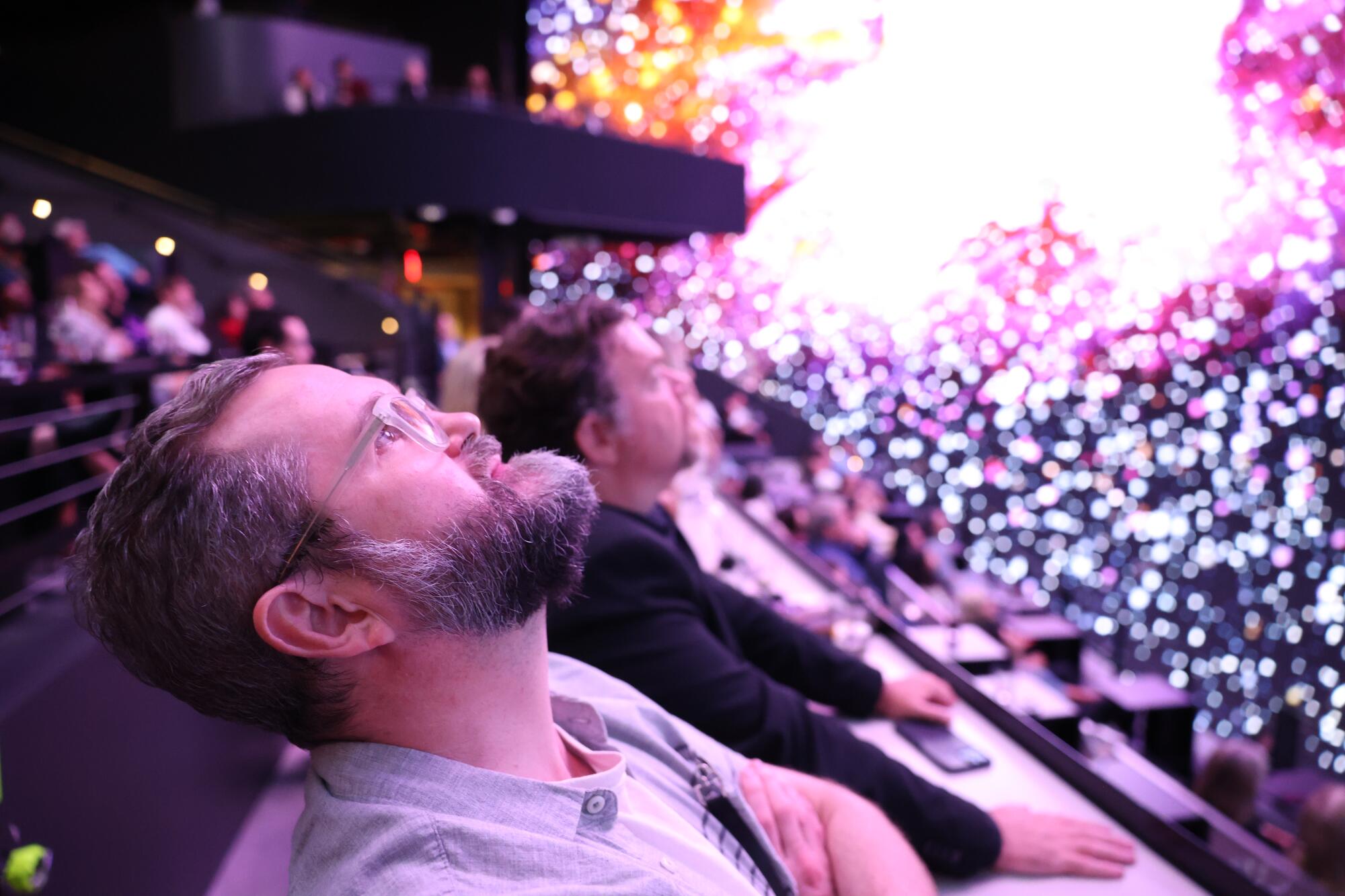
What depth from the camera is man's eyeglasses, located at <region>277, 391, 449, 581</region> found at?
2.42ft

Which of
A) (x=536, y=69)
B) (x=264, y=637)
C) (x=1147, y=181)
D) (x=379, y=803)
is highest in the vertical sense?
(x=536, y=69)

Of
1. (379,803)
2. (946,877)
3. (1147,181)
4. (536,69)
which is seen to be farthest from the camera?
(536,69)

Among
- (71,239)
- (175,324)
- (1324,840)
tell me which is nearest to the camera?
(1324,840)

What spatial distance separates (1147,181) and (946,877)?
7.17 meters

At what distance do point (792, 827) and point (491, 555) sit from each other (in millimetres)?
540

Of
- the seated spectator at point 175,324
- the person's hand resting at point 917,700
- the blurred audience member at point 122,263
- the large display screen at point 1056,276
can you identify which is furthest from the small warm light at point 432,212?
the person's hand resting at point 917,700

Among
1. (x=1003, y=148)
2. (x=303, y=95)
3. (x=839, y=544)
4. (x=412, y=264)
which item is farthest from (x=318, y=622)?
(x=412, y=264)

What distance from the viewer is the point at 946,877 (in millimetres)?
1142

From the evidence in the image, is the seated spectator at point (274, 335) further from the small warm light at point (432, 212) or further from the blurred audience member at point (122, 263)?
the small warm light at point (432, 212)

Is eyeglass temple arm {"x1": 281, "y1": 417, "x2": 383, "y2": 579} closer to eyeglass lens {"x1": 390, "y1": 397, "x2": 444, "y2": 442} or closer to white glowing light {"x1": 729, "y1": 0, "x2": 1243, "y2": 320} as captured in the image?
eyeglass lens {"x1": 390, "y1": 397, "x2": 444, "y2": 442}

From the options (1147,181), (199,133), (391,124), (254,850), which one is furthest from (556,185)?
(254,850)

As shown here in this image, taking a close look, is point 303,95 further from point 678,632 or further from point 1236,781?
point 1236,781

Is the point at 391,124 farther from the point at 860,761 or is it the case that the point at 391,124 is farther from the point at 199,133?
the point at 860,761

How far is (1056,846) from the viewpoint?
1.16 meters
